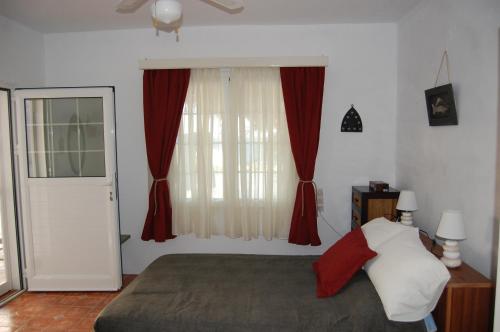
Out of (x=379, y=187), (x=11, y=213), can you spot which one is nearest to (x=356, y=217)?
(x=379, y=187)

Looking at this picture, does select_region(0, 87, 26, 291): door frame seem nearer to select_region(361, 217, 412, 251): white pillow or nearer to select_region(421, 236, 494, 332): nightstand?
select_region(361, 217, 412, 251): white pillow

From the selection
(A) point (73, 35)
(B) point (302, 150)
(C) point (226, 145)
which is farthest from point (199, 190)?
(A) point (73, 35)

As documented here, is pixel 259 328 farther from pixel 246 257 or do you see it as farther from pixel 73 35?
pixel 73 35

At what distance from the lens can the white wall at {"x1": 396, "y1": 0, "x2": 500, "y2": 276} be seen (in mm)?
2051

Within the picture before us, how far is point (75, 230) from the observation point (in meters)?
3.35

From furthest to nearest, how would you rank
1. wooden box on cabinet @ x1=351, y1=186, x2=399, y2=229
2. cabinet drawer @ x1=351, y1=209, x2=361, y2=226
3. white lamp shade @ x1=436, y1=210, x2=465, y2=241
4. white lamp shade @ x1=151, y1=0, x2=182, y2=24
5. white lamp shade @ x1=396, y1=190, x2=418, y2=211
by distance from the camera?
cabinet drawer @ x1=351, y1=209, x2=361, y2=226
wooden box on cabinet @ x1=351, y1=186, x2=399, y2=229
white lamp shade @ x1=396, y1=190, x2=418, y2=211
white lamp shade @ x1=436, y1=210, x2=465, y2=241
white lamp shade @ x1=151, y1=0, x2=182, y2=24

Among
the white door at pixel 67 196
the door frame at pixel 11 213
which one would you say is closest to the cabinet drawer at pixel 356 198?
the white door at pixel 67 196

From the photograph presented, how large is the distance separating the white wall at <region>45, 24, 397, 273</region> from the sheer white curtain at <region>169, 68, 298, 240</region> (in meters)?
0.23

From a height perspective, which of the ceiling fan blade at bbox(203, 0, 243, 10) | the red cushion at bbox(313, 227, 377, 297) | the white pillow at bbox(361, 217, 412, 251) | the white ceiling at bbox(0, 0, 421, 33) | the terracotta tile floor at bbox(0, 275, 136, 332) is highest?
the white ceiling at bbox(0, 0, 421, 33)

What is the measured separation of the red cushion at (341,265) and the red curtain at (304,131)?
1060 mm

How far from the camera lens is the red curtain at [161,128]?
135 inches

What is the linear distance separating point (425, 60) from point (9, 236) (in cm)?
435

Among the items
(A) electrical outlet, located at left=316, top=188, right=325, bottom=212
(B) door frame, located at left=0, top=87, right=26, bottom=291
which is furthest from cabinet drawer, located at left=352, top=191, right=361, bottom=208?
(B) door frame, located at left=0, top=87, right=26, bottom=291

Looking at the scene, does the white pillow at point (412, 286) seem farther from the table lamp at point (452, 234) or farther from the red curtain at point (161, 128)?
the red curtain at point (161, 128)
